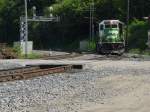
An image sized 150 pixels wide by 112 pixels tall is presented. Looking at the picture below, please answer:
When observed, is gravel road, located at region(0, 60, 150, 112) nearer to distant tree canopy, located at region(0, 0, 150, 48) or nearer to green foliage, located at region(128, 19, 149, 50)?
green foliage, located at region(128, 19, 149, 50)

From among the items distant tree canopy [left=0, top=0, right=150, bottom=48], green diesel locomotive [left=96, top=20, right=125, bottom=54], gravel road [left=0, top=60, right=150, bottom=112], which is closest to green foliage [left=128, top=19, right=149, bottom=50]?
distant tree canopy [left=0, top=0, right=150, bottom=48]

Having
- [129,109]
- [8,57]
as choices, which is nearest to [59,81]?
[129,109]

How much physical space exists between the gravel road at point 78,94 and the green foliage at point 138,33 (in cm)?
4338

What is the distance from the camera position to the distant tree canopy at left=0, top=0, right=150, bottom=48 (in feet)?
262

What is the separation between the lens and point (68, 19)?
9138 cm

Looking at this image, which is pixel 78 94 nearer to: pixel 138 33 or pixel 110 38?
pixel 110 38

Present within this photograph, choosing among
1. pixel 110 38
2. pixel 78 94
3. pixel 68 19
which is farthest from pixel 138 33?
pixel 78 94

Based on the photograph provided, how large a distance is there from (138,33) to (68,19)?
2315 cm

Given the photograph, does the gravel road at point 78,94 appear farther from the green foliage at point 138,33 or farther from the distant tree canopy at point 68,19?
the distant tree canopy at point 68,19

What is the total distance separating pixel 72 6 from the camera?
9206 cm

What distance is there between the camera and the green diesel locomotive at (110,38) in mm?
49344

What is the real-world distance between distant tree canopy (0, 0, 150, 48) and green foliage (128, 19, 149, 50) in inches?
223

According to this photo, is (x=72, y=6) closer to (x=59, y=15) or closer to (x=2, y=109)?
(x=59, y=15)

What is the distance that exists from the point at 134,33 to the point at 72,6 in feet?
75.9
